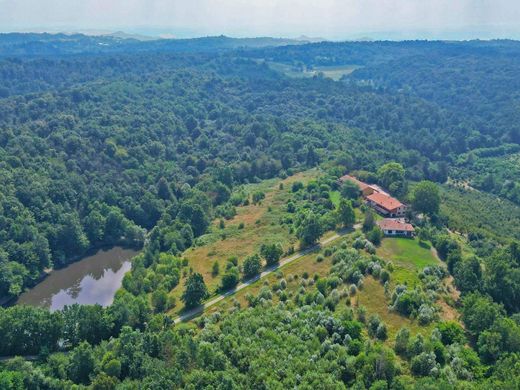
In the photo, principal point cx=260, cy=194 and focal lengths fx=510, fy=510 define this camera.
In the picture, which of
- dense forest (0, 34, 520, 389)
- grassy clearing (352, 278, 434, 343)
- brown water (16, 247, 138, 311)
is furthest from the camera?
brown water (16, 247, 138, 311)

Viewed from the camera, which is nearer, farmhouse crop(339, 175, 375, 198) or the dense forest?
the dense forest

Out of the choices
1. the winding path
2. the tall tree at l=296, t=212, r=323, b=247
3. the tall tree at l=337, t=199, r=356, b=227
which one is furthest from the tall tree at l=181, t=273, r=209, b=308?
the tall tree at l=337, t=199, r=356, b=227

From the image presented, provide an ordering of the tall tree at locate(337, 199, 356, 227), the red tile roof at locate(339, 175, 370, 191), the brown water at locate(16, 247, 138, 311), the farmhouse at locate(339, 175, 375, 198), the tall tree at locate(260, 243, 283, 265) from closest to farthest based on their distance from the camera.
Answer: the tall tree at locate(260, 243, 283, 265) < the tall tree at locate(337, 199, 356, 227) < the brown water at locate(16, 247, 138, 311) < the farmhouse at locate(339, 175, 375, 198) < the red tile roof at locate(339, 175, 370, 191)

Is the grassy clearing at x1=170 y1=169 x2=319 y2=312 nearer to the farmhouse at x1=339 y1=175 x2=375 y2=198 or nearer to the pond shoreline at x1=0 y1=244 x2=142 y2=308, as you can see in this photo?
the farmhouse at x1=339 y1=175 x2=375 y2=198

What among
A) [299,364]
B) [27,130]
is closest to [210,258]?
[299,364]

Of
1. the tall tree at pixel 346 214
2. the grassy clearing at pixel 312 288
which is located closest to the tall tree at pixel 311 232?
the grassy clearing at pixel 312 288

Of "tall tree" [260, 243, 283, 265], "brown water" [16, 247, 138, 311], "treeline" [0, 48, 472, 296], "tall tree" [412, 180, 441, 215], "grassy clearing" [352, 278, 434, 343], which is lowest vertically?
"brown water" [16, 247, 138, 311]
